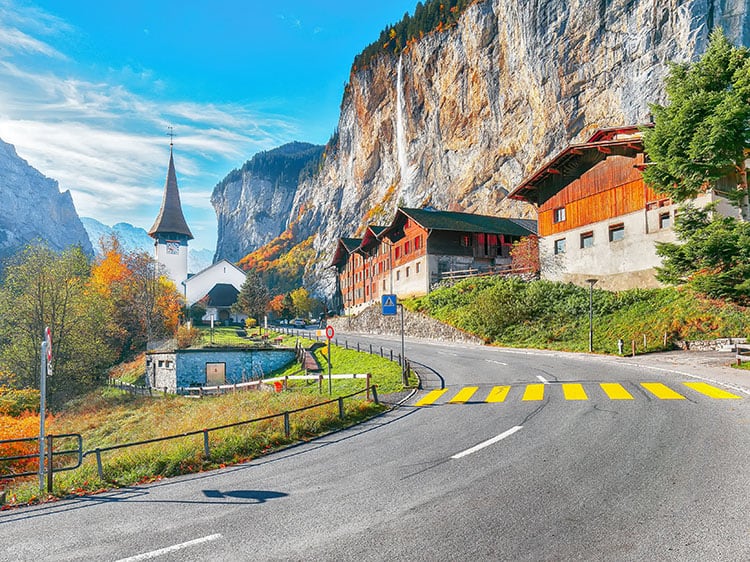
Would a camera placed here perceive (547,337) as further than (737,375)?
Yes

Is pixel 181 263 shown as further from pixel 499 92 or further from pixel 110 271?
pixel 499 92

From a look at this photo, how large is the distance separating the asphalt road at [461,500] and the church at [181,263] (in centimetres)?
8321

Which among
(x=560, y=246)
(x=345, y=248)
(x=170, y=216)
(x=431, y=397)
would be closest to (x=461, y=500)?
(x=431, y=397)

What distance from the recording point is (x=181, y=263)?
106m

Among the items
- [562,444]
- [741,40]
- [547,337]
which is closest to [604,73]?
[741,40]

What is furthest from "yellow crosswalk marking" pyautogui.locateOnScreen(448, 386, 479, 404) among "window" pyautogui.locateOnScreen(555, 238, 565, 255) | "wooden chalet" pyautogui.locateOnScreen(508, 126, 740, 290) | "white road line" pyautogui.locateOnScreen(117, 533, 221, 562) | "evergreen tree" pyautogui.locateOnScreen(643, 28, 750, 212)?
"window" pyautogui.locateOnScreen(555, 238, 565, 255)

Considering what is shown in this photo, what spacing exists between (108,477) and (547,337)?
93.1 ft

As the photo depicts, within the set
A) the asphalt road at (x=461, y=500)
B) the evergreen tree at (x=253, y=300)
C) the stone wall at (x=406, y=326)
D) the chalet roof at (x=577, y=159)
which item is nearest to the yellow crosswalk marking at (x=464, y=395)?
the asphalt road at (x=461, y=500)

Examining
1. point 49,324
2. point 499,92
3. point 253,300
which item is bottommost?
point 49,324

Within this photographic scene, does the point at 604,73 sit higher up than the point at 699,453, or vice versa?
the point at 604,73

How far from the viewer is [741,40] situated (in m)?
54.0

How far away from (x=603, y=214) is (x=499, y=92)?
5018 cm

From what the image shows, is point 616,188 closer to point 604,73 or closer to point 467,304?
point 467,304

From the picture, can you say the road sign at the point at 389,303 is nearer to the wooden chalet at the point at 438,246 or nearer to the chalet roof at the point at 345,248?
the wooden chalet at the point at 438,246
